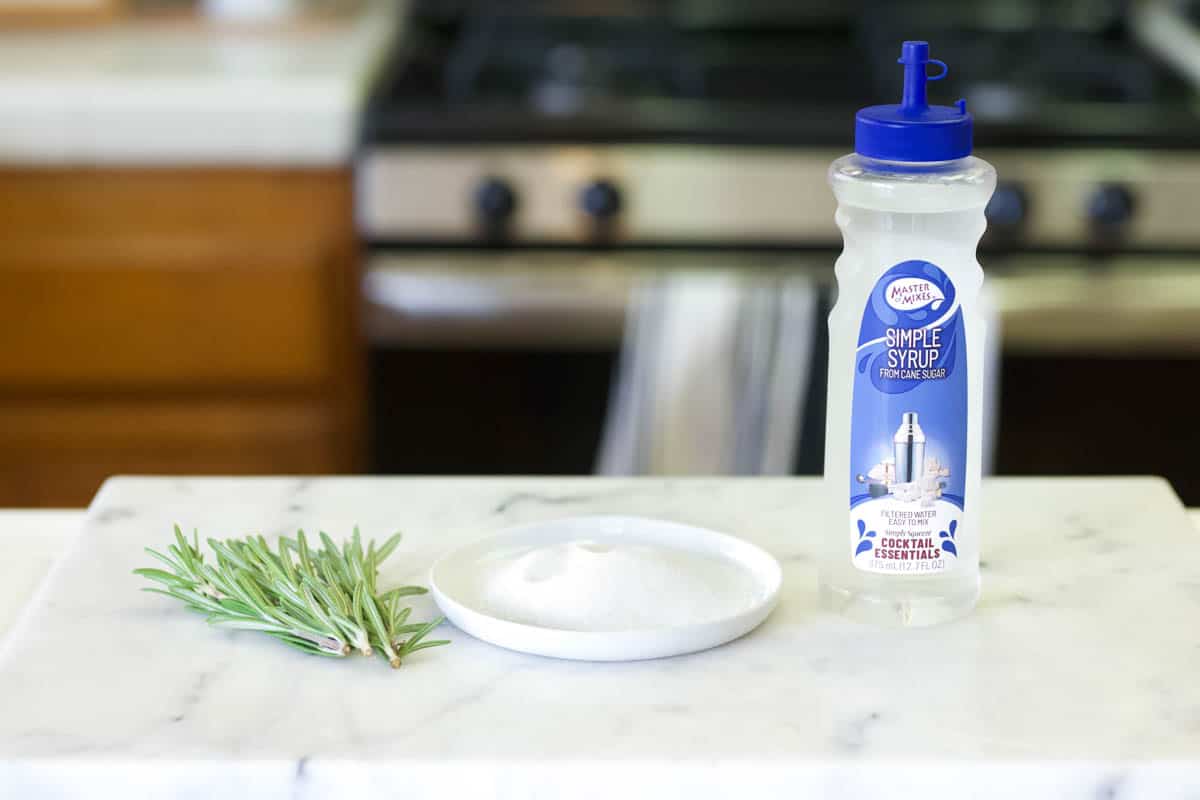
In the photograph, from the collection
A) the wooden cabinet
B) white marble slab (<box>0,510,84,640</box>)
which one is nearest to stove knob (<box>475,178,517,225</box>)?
the wooden cabinet

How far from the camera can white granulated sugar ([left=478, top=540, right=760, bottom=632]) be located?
2.32 feet

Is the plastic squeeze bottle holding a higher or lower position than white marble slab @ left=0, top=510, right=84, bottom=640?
higher

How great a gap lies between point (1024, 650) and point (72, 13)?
5.88 feet

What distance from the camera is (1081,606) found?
0.75m

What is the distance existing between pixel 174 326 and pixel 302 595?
3.82ft

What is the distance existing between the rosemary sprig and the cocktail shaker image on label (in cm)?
22

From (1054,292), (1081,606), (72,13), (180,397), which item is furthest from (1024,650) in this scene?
(72,13)

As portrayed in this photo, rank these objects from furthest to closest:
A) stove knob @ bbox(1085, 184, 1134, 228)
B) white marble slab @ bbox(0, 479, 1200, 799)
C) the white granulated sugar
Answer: stove knob @ bbox(1085, 184, 1134, 228)
the white granulated sugar
white marble slab @ bbox(0, 479, 1200, 799)

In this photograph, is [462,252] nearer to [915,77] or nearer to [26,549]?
[26,549]

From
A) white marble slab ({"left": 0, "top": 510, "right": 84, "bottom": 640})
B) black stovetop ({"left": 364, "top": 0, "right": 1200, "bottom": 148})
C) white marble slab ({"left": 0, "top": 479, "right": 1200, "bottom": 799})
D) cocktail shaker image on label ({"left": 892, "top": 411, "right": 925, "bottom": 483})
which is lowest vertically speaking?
white marble slab ({"left": 0, "top": 510, "right": 84, "bottom": 640})

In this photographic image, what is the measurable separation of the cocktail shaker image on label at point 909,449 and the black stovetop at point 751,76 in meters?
1.07

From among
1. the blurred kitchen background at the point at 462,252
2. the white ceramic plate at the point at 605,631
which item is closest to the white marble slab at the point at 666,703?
the white ceramic plate at the point at 605,631

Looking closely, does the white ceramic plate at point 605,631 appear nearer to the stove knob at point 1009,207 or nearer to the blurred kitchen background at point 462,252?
the blurred kitchen background at point 462,252

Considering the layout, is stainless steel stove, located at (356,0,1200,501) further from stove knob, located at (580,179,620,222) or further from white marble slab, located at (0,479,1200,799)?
white marble slab, located at (0,479,1200,799)
